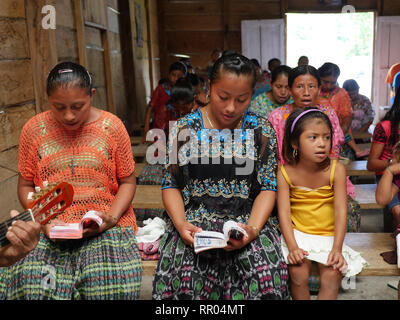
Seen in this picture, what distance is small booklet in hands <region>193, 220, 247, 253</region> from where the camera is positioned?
6.00 ft

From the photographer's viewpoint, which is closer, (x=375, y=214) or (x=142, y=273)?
(x=142, y=273)

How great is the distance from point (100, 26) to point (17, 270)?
4.39m

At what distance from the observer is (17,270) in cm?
192

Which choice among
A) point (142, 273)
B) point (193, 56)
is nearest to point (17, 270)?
point (142, 273)

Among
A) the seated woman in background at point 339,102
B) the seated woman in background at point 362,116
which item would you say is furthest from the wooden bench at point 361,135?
the seated woman in background at point 339,102

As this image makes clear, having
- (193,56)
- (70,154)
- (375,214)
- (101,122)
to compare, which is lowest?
(375,214)

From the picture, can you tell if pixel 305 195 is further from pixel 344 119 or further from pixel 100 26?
pixel 100 26

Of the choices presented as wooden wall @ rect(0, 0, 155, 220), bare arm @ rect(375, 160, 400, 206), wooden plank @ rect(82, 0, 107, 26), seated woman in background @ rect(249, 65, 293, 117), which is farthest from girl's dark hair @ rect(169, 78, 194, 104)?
bare arm @ rect(375, 160, 400, 206)

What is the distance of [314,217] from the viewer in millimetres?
2256

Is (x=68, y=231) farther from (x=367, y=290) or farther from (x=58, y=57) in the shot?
(x=58, y=57)

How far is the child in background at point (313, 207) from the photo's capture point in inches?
80.9

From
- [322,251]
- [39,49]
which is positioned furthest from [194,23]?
[322,251]

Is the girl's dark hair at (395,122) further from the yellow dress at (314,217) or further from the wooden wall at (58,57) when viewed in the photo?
the wooden wall at (58,57)

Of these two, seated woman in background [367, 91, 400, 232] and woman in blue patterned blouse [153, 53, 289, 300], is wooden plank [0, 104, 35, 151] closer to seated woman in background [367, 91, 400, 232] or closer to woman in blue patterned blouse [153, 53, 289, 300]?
woman in blue patterned blouse [153, 53, 289, 300]
